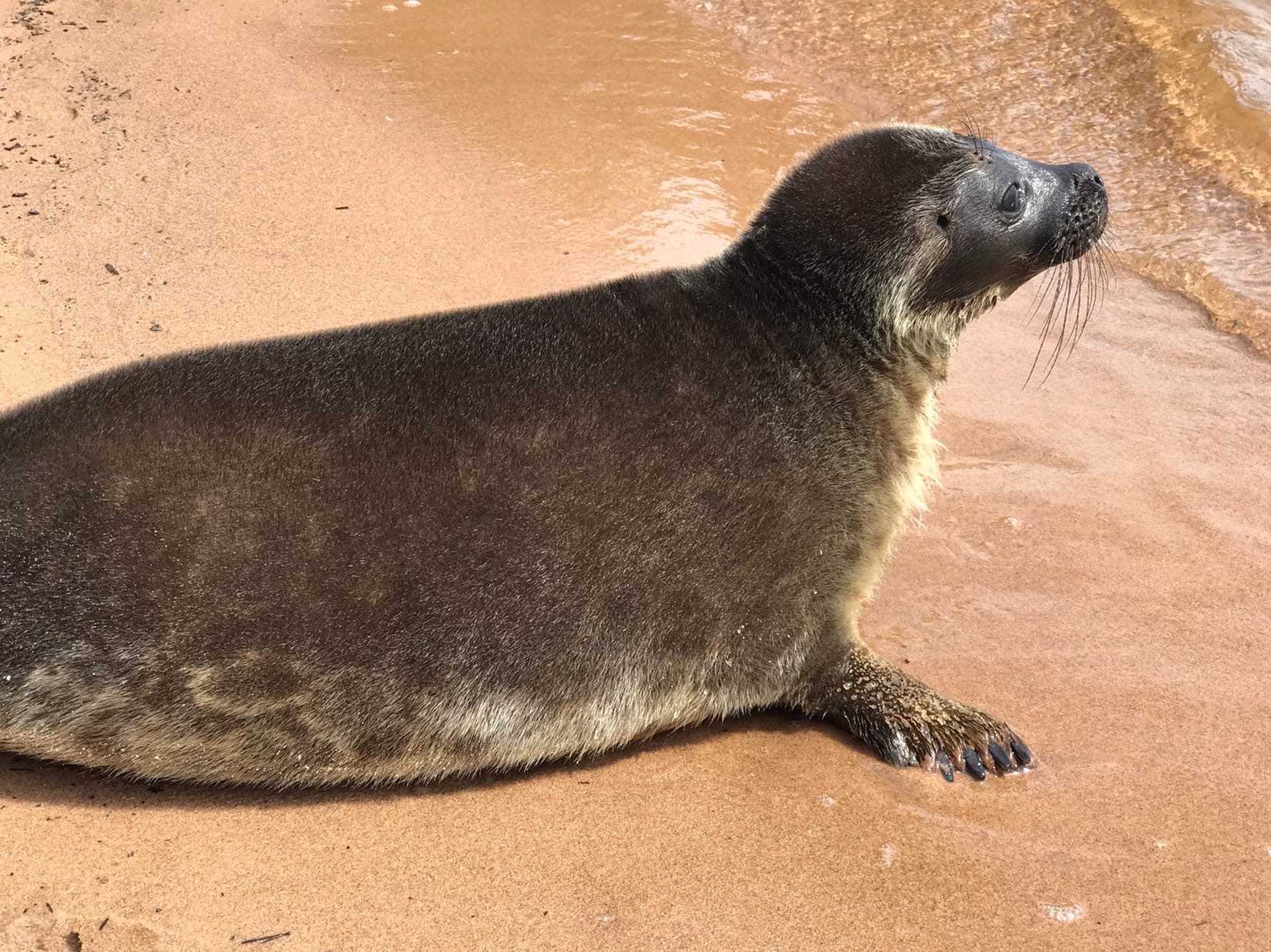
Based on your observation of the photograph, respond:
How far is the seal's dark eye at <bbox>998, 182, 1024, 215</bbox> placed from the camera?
450 centimetres

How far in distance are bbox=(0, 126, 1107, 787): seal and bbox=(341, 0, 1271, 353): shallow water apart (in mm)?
2570

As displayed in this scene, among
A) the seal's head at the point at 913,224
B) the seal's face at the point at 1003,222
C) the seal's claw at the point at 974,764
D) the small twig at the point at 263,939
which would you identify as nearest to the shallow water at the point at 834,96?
the seal's head at the point at 913,224

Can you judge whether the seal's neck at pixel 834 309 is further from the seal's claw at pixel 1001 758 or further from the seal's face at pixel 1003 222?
the seal's claw at pixel 1001 758

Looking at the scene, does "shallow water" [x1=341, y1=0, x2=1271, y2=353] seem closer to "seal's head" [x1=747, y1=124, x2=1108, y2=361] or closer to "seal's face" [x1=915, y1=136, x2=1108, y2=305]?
"seal's head" [x1=747, y1=124, x2=1108, y2=361]

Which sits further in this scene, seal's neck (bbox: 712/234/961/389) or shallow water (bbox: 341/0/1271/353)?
shallow water (bbox: 341/0/1271/353)

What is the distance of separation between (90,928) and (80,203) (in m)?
4.58

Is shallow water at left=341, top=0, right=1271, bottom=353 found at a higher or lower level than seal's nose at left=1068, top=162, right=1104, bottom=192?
lower

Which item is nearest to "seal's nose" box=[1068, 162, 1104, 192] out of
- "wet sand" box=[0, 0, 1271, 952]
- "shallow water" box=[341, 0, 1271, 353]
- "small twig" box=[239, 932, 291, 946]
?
"wet sand" box=[0, 0, 1271, 952]

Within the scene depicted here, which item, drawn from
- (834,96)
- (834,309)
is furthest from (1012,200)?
(834,96)

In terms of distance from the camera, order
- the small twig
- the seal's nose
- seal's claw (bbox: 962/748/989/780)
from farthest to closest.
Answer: the seal's nose, seal's claw (bbox: 962/748/989/780), the small twig

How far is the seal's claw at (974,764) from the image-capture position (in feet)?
13.1

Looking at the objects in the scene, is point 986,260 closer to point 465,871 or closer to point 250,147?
point 465,871

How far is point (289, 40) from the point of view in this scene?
8828 mm

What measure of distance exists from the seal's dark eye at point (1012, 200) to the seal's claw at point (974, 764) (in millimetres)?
1941
